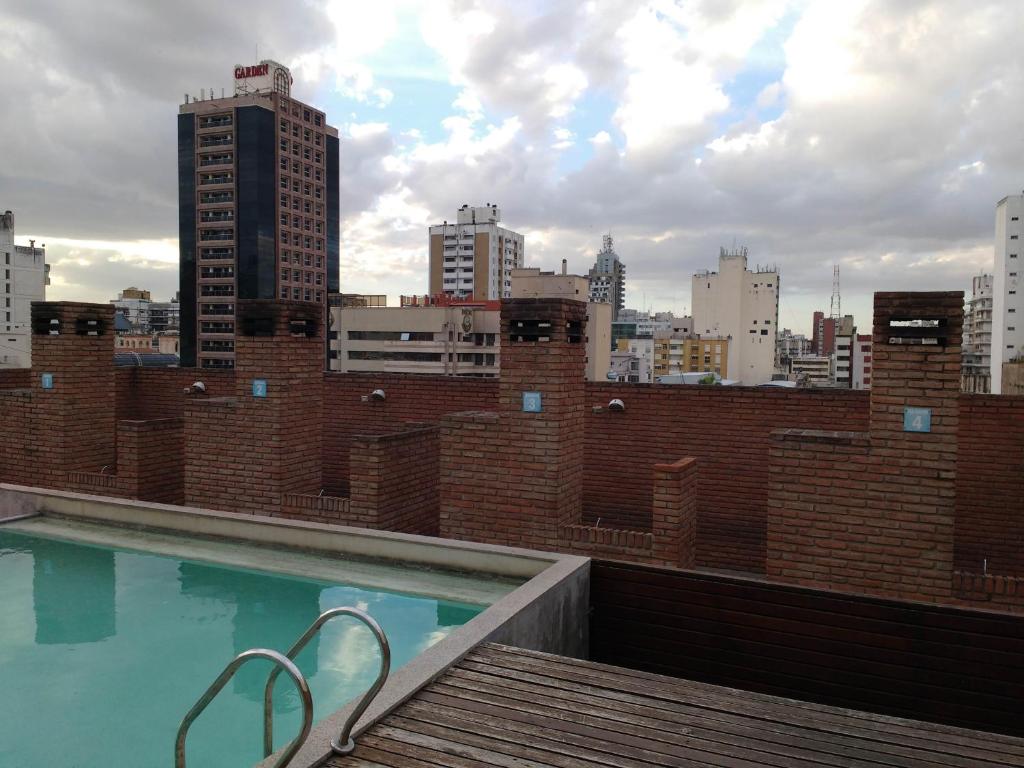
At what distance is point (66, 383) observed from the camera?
1073cm

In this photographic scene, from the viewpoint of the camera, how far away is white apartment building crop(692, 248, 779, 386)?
97.4 metres

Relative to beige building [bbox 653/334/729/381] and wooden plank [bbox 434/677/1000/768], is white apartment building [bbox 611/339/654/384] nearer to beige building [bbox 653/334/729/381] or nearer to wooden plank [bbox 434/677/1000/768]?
beige building [bbox 653/334/729/381]

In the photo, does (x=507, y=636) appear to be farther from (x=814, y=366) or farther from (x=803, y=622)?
(x=814, y=366)

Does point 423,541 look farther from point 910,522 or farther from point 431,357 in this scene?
point 431,357

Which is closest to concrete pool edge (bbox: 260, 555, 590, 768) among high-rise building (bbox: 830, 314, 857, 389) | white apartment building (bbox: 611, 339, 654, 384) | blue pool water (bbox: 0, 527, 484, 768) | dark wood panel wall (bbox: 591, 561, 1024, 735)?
dark wood panel wall (bbox: 591, 561, 1024, 735)

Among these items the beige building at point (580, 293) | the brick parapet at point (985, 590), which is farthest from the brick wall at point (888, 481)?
the beige building at point (580, 293)

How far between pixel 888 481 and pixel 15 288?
82.7 metres

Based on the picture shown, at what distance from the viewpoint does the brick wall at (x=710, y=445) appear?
934 centimetres

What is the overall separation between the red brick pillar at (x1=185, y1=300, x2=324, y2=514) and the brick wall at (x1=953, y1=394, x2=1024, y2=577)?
24.1ft

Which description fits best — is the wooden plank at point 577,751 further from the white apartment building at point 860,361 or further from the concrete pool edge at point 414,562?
the white apartment building at point 860,361

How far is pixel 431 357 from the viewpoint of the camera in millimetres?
80375

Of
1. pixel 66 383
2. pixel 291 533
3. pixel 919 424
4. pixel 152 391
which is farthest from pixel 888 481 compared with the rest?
pixel 152 391

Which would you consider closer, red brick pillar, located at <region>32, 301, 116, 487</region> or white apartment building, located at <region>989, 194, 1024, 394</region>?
red brick pillar, located at <region>32, 301, 116, 487</region>

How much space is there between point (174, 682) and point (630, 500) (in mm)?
6502
